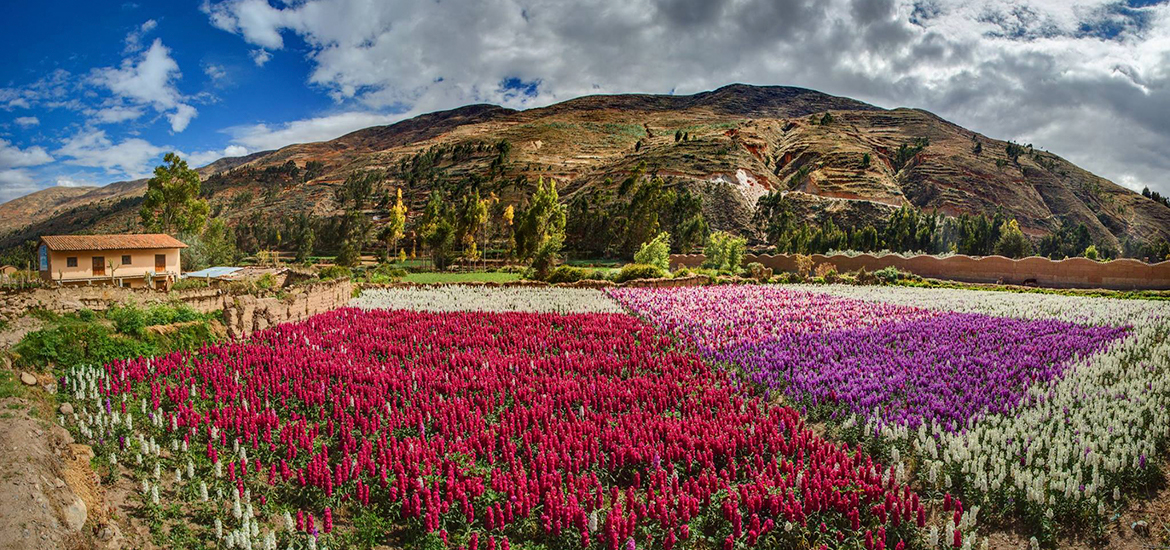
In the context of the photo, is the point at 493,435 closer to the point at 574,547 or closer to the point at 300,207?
the point at 574,547

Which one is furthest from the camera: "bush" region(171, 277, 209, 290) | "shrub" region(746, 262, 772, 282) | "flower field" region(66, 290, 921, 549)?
"shrub" region(746, 262, 772, 282)

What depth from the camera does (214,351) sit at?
42.7ft

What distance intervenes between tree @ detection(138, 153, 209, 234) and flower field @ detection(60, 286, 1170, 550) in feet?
113

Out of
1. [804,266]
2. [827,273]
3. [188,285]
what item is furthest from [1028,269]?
[188,285]

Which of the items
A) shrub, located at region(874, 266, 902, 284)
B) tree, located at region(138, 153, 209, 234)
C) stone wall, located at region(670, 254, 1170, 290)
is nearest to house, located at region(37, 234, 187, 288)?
tree, located at region(138, 153, 209, 234)

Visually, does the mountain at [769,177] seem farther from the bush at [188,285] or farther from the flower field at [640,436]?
the flower field at [640,436]

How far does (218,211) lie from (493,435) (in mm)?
119484

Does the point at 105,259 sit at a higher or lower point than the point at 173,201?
lower

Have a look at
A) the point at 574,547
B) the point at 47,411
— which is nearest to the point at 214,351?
the point at 47,411

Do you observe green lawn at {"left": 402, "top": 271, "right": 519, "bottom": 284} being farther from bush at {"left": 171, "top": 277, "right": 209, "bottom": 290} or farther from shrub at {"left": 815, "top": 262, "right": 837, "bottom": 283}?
shrub at {"left": 815, "top": 262, "right": 837, "bottom": 283}

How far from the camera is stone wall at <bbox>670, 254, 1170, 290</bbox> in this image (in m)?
25.2

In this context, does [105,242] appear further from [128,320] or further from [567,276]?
[567,276]

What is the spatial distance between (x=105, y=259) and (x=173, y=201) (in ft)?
42.5

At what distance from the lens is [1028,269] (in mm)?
29422
